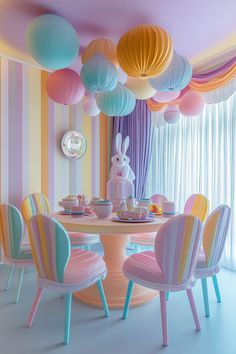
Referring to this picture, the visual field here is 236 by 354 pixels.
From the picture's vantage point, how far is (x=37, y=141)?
3.68m

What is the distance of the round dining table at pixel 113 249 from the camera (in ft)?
6.40

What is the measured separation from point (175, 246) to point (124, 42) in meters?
1.41

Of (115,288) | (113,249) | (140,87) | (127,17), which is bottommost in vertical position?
(115,288)

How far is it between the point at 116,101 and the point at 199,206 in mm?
1357

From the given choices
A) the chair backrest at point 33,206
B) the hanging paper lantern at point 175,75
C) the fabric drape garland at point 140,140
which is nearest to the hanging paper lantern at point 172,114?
the fabric drape garland at point 140,140

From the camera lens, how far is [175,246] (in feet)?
5.53

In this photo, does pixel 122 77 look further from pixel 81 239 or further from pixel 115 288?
pixel 115 288

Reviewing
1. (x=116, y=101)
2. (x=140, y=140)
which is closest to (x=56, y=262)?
(x=116, y=101)

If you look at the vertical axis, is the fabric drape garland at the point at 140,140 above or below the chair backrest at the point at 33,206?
above

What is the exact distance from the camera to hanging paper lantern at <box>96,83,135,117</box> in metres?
2.52

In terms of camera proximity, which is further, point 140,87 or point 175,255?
point 140,87

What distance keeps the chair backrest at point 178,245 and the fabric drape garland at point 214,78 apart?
6.28 ft

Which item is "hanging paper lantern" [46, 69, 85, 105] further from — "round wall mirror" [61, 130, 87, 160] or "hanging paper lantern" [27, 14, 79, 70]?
"round wall mirror" [61, 130, 87, 160]

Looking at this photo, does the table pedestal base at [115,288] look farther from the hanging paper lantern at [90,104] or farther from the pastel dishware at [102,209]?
the hanging paper lantern at [90,104]
